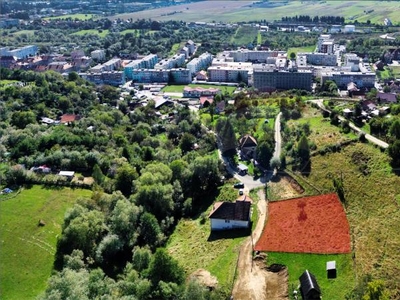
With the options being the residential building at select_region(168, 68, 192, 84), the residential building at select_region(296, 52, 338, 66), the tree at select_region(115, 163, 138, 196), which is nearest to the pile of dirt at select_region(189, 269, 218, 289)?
the tree at select_region(115, 163, 138, 196)

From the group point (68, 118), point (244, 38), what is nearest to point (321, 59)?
point (244, 38)

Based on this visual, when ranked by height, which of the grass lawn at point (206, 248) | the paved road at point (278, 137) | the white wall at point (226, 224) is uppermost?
the paved road at point (278, 137)

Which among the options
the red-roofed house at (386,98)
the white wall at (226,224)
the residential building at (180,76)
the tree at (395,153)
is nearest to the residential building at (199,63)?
the residential building at (180,76)

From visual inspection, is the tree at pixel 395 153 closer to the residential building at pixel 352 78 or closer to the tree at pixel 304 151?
the tree at pixel 304 151

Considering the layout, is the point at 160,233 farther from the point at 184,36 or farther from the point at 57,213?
the point at 184,36

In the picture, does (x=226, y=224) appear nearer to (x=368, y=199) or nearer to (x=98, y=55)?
(x=368, y=199)

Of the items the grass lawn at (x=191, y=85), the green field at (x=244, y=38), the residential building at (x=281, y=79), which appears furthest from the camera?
the green field at (x=244, y=38)

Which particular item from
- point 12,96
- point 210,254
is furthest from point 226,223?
point 12,96
